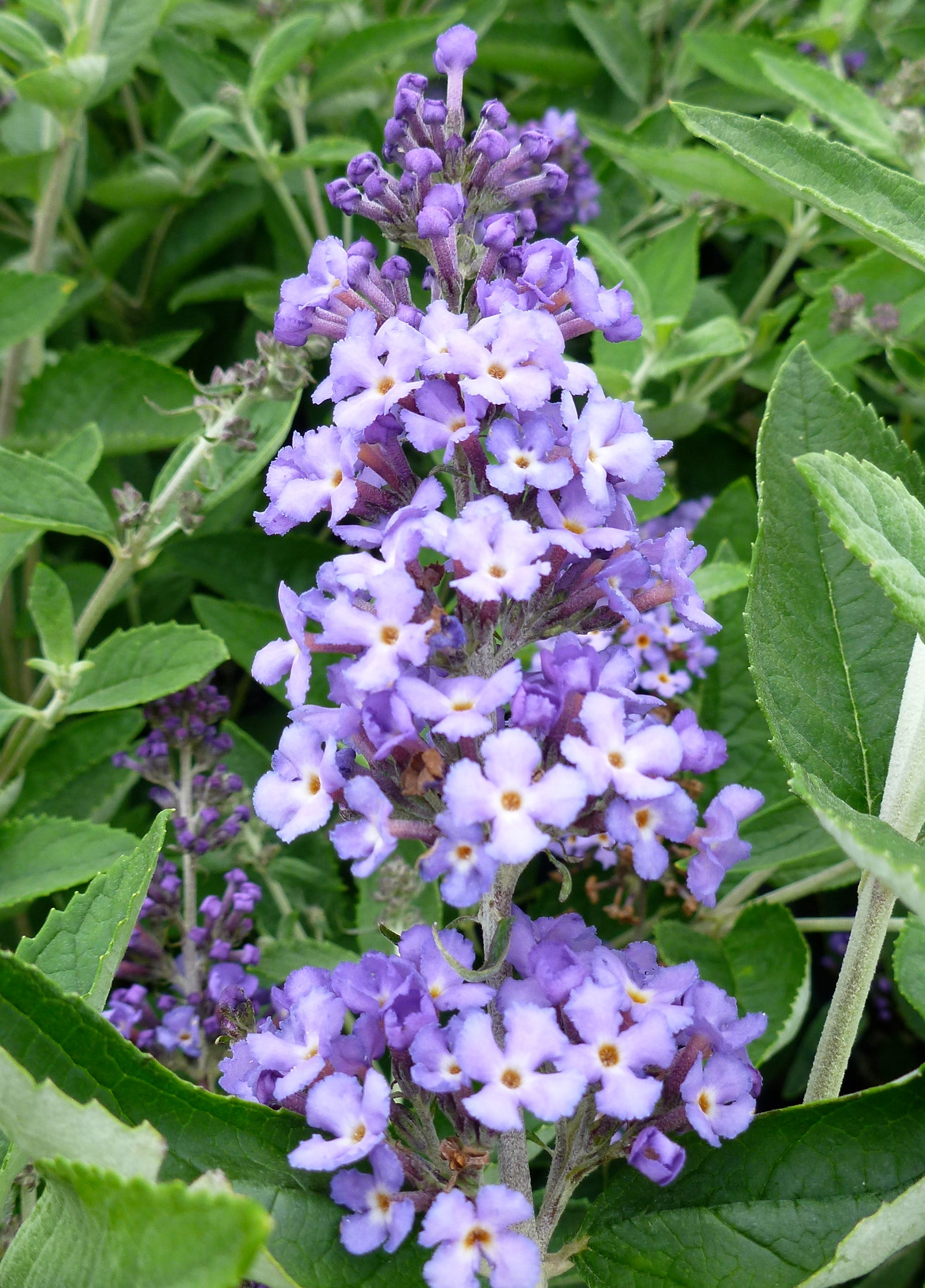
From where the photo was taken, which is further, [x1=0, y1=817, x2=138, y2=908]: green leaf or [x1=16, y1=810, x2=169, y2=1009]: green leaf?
[x1=0, y1=817, x2=138, y2=908]: green leaf

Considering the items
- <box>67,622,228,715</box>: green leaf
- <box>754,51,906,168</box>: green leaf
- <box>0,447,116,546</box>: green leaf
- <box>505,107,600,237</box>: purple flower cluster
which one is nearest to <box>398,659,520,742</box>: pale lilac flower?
<box>67,622,228,715</box>: green leaf

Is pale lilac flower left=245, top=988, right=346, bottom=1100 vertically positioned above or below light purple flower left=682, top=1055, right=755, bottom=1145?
below

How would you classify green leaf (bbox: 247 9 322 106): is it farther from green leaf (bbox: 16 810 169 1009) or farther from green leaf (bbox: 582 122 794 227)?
green leaf (bbox: 16 810 169 1009)

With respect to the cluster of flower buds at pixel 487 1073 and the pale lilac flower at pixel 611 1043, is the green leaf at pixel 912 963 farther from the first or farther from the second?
the pale lilac flower at pixel 611 1043

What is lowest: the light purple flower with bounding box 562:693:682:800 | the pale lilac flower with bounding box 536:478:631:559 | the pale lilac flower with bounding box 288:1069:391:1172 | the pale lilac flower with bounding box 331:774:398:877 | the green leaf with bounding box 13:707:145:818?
the green leaf with bounding box 13:707:145:818

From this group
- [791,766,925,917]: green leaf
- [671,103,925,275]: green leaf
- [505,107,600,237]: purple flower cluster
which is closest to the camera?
[791,766,925,917]: green leaf

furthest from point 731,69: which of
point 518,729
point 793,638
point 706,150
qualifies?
point 518,729

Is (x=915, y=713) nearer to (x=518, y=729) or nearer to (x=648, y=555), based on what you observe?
(x=648, y=555)
